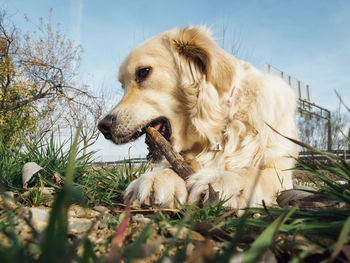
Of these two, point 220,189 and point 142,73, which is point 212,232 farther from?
point 142,73

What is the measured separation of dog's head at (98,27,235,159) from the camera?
8.66ft

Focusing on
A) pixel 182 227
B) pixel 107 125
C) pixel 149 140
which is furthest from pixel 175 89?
pixel 182 227

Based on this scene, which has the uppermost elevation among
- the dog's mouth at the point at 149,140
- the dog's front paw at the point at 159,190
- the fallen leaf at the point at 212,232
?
the dog's mouth at the point at 149,140

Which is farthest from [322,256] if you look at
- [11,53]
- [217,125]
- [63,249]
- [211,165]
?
[11,53]

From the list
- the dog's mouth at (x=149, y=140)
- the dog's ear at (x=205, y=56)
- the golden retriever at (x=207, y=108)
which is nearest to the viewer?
the golden retriever at (x=207, y=108)

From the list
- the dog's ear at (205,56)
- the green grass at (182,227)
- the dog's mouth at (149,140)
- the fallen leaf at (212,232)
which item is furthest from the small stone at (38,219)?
the dog's ear at (205,56)

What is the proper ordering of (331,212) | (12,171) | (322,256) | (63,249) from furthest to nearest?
(12,171)
(331,212)
(322,256)
(63,249)

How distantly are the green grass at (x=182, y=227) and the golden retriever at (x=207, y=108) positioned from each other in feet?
1.90

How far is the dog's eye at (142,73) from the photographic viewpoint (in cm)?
288

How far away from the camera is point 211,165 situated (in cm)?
247

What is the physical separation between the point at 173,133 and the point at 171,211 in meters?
1.31

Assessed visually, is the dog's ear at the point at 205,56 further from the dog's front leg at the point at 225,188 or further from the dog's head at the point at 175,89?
the dog's front leg at the point at 225,188

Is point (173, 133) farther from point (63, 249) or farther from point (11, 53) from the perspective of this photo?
point (11, 53)

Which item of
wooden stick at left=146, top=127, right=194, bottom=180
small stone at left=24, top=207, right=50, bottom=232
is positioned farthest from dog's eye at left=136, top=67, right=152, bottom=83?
small stone at left=24, top=207, right=50, bottom=232
